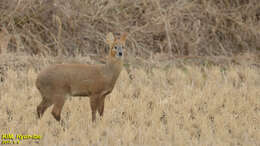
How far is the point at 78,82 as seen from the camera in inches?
229

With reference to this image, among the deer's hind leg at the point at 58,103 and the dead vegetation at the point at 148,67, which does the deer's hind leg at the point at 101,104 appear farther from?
the deer's hind leg at the point at 58,103

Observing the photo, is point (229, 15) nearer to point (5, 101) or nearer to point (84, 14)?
point (84, 14)

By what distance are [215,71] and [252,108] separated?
2357 mm

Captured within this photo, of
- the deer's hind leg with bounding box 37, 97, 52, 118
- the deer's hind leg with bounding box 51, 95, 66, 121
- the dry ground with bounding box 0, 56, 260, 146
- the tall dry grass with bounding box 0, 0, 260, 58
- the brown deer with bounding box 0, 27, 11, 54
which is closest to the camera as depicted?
the dry ground with bounding box 0, 56, 260, 146

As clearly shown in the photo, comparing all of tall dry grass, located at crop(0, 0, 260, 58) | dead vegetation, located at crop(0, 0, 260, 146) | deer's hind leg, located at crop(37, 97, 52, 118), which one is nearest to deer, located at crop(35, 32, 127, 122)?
deer's hind leg, located at crop(37, 97, 52, 118)

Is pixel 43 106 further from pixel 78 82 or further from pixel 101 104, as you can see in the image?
pixel 101 104

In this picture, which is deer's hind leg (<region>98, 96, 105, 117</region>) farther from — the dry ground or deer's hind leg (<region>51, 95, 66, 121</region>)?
deer's hind leg (<region>51, 95, 66, 121</region>)

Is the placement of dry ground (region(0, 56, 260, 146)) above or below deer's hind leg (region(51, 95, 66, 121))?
below

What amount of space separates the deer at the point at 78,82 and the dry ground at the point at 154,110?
283 millimetres

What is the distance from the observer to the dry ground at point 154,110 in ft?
18.1

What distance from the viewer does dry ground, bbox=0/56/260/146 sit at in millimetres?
5508

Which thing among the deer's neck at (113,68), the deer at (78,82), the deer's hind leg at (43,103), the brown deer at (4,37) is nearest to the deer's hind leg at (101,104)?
the deer at (78,82)

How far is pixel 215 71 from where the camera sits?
9.21 meters

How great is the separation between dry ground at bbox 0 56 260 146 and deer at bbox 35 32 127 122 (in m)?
0.28
